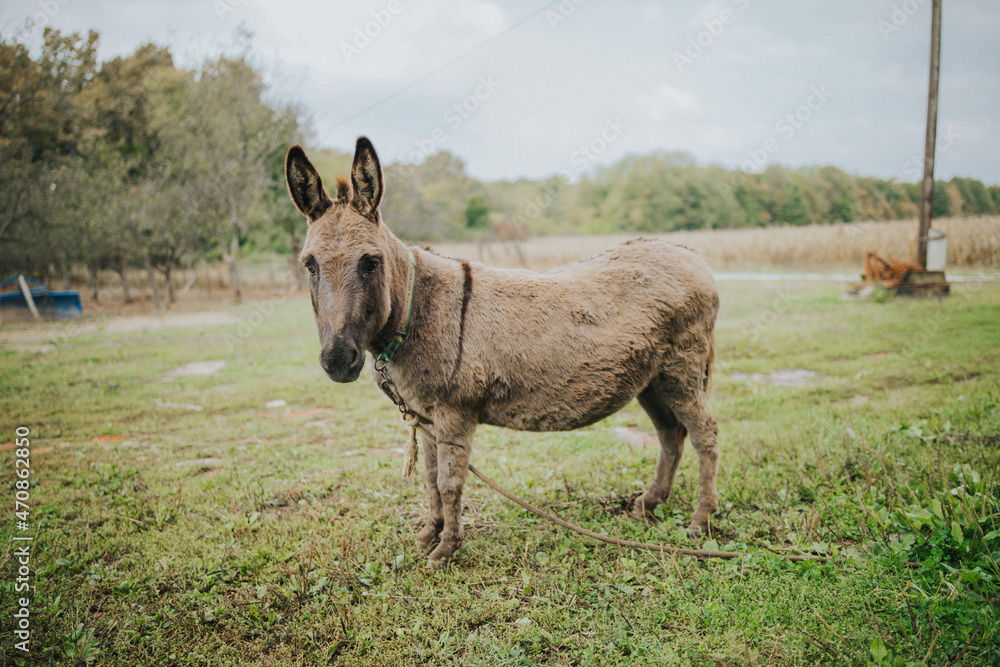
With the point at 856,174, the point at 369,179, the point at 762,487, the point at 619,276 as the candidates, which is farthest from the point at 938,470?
the point at 856,174

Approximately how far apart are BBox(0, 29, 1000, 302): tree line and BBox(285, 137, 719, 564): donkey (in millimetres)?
19234

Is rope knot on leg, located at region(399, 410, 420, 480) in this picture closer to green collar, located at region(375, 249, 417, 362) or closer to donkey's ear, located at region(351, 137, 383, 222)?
green collar, located at region(375, 249, 417, 362)

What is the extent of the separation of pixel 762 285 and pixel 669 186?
2803 centimetres

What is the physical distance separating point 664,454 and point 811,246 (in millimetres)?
26686

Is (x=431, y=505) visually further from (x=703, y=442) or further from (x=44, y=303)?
(x=44, y=303)

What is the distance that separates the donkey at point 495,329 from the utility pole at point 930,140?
15.1 meters

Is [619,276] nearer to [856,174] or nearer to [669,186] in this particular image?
[856,174]

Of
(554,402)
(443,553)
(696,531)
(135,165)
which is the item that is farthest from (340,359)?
(135,165)

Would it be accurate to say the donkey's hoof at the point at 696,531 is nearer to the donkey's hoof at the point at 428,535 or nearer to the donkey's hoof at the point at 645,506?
the donkey's hoof at the point at 645,506

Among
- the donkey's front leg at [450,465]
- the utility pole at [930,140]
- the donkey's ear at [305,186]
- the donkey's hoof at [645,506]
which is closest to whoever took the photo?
the donkey's ear at [305,186]

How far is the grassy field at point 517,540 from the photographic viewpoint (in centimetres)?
256

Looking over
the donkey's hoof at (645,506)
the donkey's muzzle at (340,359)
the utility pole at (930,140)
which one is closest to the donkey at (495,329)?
the donkey's muzzle at (340,359)

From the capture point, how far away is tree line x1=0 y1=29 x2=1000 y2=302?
64.1ft

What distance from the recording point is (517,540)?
11.7 ft
